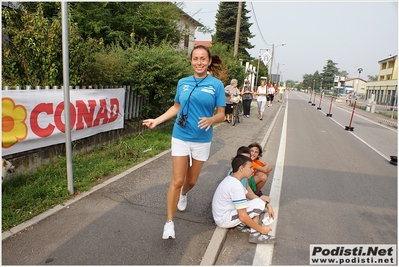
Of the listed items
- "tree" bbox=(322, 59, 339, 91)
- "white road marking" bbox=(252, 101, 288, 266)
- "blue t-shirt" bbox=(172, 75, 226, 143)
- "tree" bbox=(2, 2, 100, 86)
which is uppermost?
"tree" bbox=(322, 59, 339, 91)

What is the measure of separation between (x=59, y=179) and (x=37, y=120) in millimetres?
1022

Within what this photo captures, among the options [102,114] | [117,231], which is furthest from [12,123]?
[117,231]

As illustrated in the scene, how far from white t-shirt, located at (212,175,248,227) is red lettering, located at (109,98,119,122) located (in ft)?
12.4

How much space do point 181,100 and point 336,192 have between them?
3.38m

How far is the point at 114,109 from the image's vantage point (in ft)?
20.9

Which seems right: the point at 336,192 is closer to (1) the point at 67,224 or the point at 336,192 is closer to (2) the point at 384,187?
(2) the point at 384,187

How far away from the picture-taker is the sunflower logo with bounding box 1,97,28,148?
3910 millimetres

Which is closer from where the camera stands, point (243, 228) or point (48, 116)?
point (243, 228)

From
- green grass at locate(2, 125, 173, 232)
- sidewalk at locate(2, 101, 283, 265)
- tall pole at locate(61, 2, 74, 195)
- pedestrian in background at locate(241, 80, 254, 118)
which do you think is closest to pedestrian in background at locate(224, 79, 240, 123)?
pedestrian in background at locate(241, 80, 254, 118)

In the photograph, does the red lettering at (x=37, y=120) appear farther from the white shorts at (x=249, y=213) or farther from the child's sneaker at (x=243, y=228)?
the child's sneaker at (x=243, y=228)

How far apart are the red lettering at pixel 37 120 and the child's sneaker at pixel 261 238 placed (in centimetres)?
353

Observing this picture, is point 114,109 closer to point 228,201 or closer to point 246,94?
→ point 228,201

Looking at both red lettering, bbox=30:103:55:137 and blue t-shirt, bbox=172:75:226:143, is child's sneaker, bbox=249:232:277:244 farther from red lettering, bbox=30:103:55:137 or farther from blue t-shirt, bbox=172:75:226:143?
red lettering, bbox=30:103:55:137

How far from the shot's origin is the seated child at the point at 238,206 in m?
3.06
